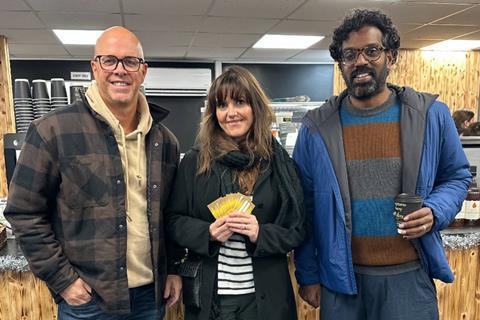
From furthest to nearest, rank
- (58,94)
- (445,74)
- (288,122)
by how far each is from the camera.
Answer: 1. (445,74)
2. (288,122)
3. (58,94)

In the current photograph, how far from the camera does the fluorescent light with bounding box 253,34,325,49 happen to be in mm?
6277

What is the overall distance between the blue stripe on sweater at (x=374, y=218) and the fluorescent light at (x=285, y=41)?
16.4ft

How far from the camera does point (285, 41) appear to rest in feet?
21.6

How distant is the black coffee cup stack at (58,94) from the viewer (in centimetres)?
244

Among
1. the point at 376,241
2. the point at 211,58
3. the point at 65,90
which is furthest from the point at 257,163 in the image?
the point at 211,58

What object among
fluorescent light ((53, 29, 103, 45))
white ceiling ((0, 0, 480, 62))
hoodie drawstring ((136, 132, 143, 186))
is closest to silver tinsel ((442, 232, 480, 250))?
hoodie drawstring ((136, 132, 143, 186))

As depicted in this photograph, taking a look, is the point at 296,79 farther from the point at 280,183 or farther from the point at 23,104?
the point at 280,183

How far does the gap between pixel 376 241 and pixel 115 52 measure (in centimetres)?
116

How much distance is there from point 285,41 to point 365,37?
5312 mm

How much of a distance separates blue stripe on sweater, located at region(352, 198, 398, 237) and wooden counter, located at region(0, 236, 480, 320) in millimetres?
619

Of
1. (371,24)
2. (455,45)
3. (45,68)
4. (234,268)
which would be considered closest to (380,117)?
(371,24)

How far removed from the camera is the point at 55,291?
4.56 feet

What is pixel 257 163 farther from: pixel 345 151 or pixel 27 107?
pixel 27 107

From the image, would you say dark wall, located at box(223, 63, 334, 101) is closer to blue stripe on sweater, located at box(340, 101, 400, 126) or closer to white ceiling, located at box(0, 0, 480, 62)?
white ceiling, located at box(0, 0, 480, 62)
